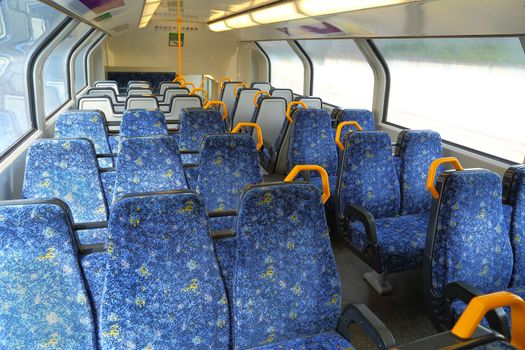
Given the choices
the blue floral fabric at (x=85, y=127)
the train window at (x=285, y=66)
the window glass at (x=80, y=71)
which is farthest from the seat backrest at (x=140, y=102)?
the window glass at (x=80, y=71)

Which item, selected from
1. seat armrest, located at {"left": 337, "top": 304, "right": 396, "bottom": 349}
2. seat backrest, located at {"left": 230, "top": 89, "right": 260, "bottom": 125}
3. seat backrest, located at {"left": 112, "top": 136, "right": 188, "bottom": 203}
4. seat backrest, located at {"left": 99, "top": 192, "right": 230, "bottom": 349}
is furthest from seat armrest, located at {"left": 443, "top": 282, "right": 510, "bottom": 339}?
seat backrest, located at {"left": 230, "top": 89, "right": 260, "bottom": 125}

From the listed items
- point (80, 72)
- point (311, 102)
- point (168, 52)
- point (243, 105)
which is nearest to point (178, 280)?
point (311, 102)

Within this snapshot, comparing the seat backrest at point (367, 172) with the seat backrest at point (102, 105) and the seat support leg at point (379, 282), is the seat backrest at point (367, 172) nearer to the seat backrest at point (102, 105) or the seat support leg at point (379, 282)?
the seat support leg at point (379, 282)

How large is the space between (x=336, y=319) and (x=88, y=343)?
108cm

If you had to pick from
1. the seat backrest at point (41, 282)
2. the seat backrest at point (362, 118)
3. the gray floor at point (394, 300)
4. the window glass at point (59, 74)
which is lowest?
the gray floor at point (394, 300)

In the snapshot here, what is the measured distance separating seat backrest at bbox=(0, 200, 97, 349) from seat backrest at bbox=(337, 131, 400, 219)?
6.92 feet

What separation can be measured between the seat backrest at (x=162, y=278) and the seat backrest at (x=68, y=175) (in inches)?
54.9

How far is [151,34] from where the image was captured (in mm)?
12383

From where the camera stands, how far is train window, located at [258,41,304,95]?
10586 millimetres

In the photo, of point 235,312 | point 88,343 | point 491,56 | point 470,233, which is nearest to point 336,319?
point 235,312

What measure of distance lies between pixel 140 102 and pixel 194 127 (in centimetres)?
164

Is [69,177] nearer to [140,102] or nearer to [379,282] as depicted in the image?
[379,282]

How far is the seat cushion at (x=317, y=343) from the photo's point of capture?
6.05 feet

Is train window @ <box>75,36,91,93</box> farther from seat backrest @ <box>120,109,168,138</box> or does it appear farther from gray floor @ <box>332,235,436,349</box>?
gray floor @ <box>332,235,436,349</box>
